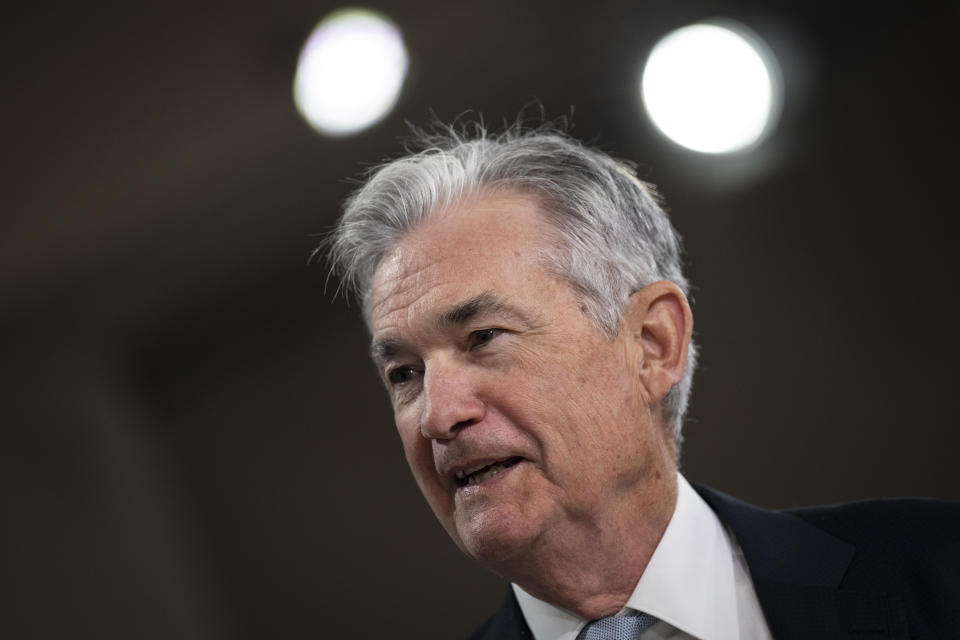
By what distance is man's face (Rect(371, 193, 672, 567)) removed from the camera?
160cm

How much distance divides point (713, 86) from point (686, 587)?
1.58 metres

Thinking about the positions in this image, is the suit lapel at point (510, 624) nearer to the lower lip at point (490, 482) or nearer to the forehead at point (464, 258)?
the lower lip at point (490, 482)

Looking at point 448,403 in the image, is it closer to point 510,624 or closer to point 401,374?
point 401,374

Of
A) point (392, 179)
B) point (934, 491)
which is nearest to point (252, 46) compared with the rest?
point (392, 179)

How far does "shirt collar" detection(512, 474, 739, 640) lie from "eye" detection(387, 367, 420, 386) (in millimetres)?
494

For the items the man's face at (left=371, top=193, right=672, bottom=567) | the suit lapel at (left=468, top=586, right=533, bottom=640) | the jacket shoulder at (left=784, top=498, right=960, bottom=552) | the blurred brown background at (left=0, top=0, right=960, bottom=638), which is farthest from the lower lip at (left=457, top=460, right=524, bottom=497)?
the blurred brown background at (left=0, top=0, right=960, bottom=638)

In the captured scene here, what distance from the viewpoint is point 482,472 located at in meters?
1.65

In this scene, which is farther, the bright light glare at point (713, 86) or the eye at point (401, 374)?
the bright light glare at point (713, 86)

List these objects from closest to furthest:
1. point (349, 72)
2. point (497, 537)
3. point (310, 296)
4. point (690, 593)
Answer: point (497, 537)
point (690, 593)
point (349, 72)
point (310, 296)

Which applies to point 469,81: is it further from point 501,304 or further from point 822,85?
point 501,304

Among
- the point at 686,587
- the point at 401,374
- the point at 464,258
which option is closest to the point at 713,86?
the point at 464,258

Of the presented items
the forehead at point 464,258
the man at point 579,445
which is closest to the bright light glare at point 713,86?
the man at point 579,445

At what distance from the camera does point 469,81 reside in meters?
3.04

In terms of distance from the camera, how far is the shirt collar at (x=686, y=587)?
1.67 metres
